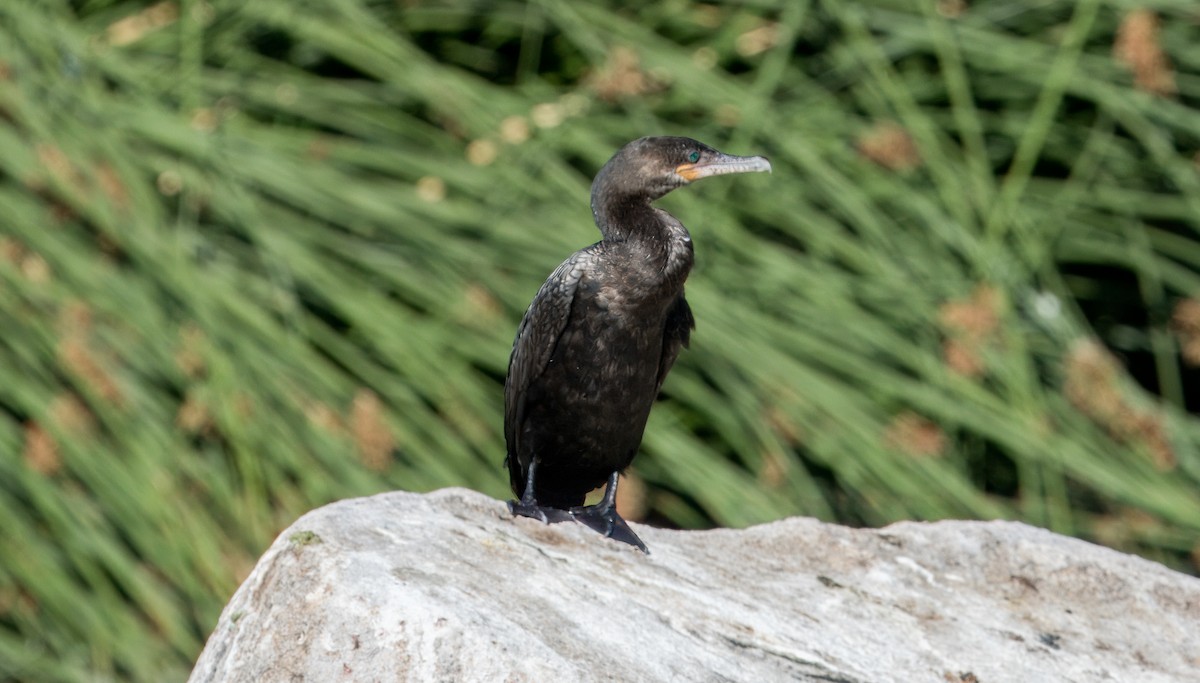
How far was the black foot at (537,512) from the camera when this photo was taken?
3.00 m

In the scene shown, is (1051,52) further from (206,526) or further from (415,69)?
(206,526)

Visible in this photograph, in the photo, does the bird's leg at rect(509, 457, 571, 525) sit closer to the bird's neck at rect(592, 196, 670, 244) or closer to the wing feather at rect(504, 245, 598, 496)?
the wing feather at rect(504, 245, 598, 496)

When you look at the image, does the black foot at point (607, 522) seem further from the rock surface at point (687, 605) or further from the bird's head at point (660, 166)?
the bird's head at point (660, 166)

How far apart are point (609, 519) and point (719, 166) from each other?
2.28 ft

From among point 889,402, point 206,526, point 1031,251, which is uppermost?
point 1031,251

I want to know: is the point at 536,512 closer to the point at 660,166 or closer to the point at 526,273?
the point at 660,166

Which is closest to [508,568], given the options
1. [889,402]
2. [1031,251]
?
[889,402]

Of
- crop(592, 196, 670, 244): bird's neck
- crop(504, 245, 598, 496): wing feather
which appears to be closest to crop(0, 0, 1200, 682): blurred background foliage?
crop(504, 245, 598, 496): wing feather

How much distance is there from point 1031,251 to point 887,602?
1.56 m

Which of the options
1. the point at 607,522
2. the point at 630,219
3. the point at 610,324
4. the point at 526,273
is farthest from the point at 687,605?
the point at 526,273

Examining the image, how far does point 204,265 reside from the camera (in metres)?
4.12

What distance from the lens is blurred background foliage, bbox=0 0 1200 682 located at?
157 inches

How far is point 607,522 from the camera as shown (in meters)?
3.10

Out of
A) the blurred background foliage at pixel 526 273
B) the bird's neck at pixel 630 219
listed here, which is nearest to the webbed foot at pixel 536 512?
the bird's neck at pixel 630 219
